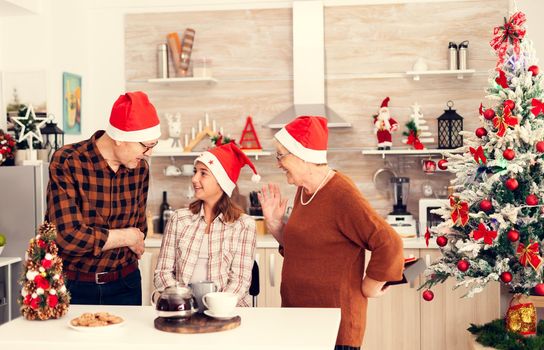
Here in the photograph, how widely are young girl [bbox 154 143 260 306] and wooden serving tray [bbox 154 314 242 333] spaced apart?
19.5 inches

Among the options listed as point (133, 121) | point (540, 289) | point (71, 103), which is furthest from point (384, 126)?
point (133, 121)

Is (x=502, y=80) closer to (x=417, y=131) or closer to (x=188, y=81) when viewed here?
(x=417, y=131)

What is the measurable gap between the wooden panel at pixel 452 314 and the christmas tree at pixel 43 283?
292 centimetres

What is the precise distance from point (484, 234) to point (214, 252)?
62.8 inches

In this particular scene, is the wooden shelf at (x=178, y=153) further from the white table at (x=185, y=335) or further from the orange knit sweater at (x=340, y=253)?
the white table at (x=185, y=335)

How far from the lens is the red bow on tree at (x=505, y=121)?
400 centimetres

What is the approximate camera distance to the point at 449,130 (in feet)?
17.9

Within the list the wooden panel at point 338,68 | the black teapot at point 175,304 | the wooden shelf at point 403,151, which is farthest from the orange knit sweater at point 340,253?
the wooden panel at point 338,68

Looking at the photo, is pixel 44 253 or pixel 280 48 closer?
pixel 44 253

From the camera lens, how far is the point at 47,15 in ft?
17.4

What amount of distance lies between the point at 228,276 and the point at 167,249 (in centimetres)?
29

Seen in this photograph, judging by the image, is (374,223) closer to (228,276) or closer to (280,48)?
(228,276)

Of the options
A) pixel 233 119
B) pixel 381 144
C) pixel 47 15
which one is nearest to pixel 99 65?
pixel 47 15

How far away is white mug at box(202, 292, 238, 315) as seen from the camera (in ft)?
8.46
